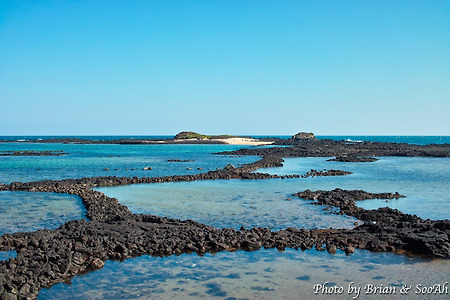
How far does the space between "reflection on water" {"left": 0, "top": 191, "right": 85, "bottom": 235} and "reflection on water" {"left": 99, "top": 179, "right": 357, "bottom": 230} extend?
2.67 metres

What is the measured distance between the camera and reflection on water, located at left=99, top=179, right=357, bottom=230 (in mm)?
16469

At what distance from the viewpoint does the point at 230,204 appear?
20469mm

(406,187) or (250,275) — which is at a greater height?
(406,187)

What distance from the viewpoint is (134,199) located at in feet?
73.6

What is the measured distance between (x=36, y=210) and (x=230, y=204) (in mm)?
8960

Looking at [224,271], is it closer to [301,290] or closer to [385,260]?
[301,290]

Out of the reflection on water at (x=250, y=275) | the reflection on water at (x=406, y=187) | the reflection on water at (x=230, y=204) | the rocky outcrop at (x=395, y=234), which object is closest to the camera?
the reflection on water at (x=250, y=275)

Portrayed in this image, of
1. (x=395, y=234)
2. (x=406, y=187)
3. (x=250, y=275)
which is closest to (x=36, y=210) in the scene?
(x=250, y=275)

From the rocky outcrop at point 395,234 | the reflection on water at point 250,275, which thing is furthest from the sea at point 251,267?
the rocky outcrop at point 395,234

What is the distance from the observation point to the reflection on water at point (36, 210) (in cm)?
1571

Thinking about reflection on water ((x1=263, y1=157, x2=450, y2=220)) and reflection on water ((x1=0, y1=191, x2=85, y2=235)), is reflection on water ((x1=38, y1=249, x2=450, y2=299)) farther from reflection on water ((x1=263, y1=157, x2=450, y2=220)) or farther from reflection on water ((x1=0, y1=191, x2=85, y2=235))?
reflection on water ((x1=263, y1=157, x2=450, y2=220))

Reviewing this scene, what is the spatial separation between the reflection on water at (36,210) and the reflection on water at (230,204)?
8.76ft

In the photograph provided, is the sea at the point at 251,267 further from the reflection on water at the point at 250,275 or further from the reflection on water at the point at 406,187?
the reflection on water at the point at 406,187

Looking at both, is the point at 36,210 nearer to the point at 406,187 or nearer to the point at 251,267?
the point at 251,267
